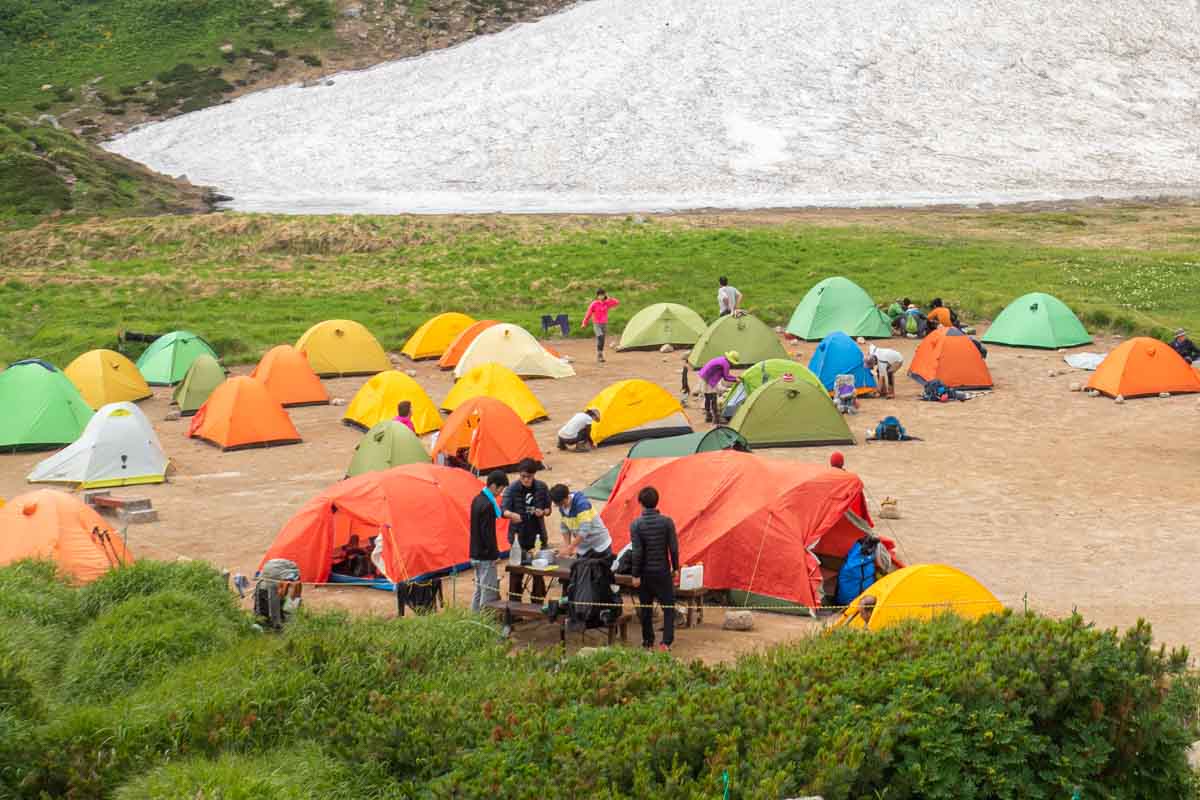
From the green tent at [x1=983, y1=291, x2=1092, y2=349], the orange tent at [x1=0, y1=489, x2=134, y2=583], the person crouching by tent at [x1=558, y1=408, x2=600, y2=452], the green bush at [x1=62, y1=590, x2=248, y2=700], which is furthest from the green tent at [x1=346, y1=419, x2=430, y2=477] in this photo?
the green tent at [x1=983, y1=291, x2=1092, y2=349]

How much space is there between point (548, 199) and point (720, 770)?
5448 cm

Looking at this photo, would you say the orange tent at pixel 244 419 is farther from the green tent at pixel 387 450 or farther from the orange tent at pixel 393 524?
the orange tent at pixel 393 524

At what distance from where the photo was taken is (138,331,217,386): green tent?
28.1 metres

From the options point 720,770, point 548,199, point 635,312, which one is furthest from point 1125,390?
point 548,199

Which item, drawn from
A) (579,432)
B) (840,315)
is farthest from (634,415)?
(840,315)

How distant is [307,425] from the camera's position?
80.6 ft

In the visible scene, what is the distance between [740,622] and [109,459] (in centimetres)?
1155

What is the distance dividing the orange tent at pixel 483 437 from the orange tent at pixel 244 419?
365cm

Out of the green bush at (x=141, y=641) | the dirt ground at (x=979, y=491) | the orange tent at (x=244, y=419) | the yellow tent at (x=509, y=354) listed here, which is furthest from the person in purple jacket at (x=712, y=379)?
the green bush at (x=141, y=641)

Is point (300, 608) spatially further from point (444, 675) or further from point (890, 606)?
point (890, 606)

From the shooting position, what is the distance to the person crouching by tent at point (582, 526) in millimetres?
13250

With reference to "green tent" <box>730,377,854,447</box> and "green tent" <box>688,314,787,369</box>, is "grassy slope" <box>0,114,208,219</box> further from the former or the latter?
"green tent" <box>730,377,854,447</box>

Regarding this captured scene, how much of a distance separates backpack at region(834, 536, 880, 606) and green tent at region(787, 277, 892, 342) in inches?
685

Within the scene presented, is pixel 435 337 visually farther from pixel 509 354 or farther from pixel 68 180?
pixel 68 180
